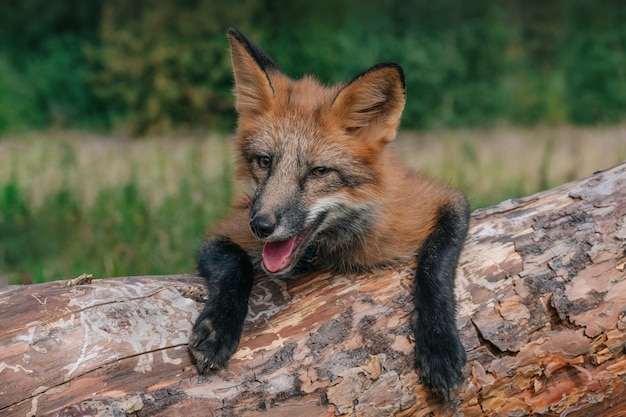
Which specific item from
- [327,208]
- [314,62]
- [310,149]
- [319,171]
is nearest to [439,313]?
A: [327,208]

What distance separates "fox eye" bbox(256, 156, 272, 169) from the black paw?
123 cm

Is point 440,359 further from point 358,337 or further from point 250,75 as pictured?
point 250,75

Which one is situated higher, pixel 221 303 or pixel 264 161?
pixel 264 161

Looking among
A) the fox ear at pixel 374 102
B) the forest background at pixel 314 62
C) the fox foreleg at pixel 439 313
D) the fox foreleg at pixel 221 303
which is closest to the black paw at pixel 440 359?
the fox foreleg at pixel 439 313

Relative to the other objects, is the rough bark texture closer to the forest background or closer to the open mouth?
the open mouth

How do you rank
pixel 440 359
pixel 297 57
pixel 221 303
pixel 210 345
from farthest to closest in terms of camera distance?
pixel 297 57
pixel 221 303
pixel 440 359
pixel 210 345

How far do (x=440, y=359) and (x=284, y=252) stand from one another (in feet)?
Answer: 3.23

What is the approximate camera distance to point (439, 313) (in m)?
3.55

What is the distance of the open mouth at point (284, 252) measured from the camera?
11.8 ft

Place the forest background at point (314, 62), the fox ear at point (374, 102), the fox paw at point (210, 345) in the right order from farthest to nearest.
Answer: the forest background at point (314, 62) → the fox ear at point (374, 102) → the fox paw at point (210, 345)

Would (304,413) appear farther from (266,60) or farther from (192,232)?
(192,232)

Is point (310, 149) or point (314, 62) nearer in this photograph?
point (310, 149)

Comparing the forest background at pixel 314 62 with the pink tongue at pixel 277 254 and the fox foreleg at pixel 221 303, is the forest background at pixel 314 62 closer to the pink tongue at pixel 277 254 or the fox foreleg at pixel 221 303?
the fox foreleg at pixel 221 303

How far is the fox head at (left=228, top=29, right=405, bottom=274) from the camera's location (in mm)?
3676
